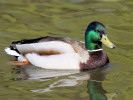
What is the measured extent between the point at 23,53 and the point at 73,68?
1408 millimetres

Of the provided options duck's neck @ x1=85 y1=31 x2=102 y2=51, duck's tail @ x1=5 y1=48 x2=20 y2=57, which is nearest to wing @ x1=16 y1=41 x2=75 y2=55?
duck's tail @ x1=5 y1=48 x2=20 y2=57

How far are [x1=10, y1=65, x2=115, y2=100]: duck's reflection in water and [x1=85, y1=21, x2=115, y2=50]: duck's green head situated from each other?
608mm

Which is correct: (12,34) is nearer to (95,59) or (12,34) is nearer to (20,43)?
(20,43)

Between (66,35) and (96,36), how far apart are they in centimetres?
241

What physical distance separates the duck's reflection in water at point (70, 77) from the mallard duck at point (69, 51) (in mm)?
147

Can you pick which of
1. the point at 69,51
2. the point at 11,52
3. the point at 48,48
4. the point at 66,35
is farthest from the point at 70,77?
the point at 66,35

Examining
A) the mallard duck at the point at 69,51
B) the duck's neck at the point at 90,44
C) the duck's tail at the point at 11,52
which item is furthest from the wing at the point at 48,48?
the duck's neck at the point at 90,44

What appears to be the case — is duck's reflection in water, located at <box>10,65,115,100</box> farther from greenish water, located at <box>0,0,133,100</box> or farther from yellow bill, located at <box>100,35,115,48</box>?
yellow bill, located at <box>100,35,115,48</box>

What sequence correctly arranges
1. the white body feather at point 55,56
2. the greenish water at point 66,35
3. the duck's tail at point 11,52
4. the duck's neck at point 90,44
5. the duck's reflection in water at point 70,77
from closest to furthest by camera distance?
the greenish water at point 66,35 → the duck's reflection in water at point 70,77 → the white body feather at point 55,56 → the duck's neck at point 90,44 → the duck's tail at point 11,52

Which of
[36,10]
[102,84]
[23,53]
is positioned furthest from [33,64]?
[36,10]

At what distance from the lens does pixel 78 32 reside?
12875 millimetres

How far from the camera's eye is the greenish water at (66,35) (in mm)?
8859

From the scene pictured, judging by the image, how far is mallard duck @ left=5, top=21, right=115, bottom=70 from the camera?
398 inches

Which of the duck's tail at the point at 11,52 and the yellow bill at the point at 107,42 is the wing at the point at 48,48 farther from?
the yellow bill at the point at 107,42
